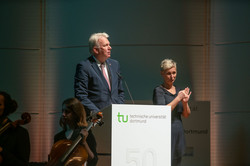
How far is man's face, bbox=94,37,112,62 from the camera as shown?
4012 millimetres

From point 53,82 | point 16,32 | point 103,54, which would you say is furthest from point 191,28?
point 16,32

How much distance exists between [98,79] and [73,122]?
507mm

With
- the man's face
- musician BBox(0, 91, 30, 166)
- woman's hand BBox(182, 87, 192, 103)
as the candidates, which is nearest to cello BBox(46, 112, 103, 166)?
musician BBox(0, 91, 30, 166)

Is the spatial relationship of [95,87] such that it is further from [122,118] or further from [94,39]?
[122,118]

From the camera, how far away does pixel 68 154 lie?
11.1 feet

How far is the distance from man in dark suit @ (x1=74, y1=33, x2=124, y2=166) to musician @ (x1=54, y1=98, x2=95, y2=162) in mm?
91

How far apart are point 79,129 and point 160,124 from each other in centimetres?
83

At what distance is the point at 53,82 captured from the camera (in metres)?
4.09

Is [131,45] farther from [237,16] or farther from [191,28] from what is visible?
[237,16]

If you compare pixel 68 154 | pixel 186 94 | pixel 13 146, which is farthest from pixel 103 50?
pixel 13 146

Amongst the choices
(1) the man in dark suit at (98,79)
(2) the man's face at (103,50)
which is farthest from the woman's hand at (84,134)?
(2) the man's face at (103,50)

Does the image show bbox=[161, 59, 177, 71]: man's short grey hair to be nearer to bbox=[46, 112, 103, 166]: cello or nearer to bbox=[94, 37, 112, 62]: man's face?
bbox=[94, 37, 112, 62]: man's face

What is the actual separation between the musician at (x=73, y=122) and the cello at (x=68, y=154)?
0.09 meters

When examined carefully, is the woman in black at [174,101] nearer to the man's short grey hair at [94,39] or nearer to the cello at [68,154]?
the man's short grey hair at [94,39]
